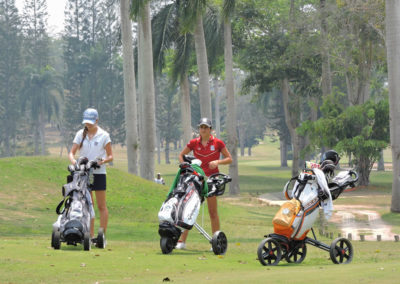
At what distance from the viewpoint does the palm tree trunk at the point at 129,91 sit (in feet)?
105

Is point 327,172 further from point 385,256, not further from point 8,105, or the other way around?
point 8,105

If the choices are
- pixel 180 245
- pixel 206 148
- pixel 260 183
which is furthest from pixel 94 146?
pixel 260 183

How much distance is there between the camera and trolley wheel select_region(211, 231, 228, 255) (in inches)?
403

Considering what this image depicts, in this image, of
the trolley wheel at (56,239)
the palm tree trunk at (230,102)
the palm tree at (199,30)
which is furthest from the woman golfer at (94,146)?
the palm tree trunk at (230,102)

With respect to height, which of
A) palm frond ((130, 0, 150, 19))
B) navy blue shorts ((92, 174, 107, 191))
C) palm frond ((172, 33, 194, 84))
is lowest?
navy blue shorts ((92, 174, 107, 191))

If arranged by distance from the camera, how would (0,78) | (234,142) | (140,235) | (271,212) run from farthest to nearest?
(0,78) < (234,142) < (271,212) < (140,235)

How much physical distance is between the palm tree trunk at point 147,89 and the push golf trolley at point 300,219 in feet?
70.4

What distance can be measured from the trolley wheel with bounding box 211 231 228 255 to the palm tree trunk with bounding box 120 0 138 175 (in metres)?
22.0

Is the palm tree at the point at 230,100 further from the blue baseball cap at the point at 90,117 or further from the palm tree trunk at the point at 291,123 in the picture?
the blue baseball cap at the point at 90,117

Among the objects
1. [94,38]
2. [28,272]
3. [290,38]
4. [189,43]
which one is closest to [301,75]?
[290,38]

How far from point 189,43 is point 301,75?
15.6m

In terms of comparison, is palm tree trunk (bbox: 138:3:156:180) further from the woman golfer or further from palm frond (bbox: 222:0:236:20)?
the woman golfer

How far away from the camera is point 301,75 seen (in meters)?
50.9

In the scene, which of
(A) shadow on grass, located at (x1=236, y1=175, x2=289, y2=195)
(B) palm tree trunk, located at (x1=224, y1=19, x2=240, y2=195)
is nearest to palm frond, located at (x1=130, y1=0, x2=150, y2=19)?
(B) palm tree trunk, located at (x1=224, y1=19, x2=240, y2=195)
